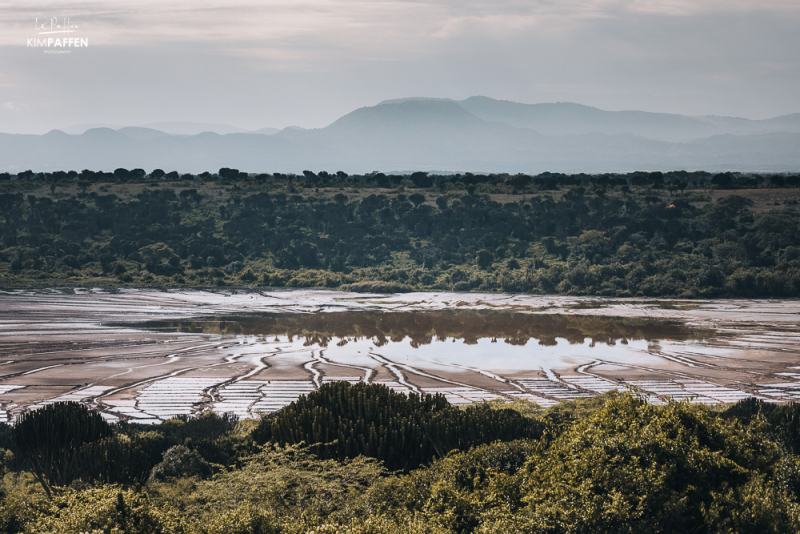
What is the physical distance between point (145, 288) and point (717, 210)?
175 ft

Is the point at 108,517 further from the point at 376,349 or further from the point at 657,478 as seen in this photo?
the point at 376,349

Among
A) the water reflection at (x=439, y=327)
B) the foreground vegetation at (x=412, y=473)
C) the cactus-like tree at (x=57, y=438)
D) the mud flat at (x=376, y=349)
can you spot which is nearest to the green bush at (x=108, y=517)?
the foreground vegetation at (x=412, y=473)

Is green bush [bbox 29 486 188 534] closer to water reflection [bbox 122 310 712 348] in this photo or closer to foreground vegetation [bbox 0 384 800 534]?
foreground vegetation [bbox 0 384 800 534]

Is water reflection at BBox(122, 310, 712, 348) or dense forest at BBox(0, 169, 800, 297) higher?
dense forest at BBox(0, 169, 800, 297)

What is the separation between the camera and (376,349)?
1443 inches

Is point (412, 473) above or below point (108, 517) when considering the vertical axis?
below

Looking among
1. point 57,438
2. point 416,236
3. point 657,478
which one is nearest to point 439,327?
point 57,438

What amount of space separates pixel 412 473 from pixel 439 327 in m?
30.7

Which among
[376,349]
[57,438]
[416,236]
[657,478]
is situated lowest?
[376,349]

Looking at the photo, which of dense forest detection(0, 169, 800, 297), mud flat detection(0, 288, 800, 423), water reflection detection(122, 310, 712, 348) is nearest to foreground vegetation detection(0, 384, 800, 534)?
mud flat detection(0, 288, 800, 423)

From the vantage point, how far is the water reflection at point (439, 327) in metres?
39.9

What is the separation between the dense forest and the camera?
2516 inches

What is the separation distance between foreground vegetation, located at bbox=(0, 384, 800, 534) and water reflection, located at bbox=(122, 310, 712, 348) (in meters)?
20.9

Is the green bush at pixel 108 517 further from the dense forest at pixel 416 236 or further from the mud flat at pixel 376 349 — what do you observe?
the dense forest at pixel 416 236
